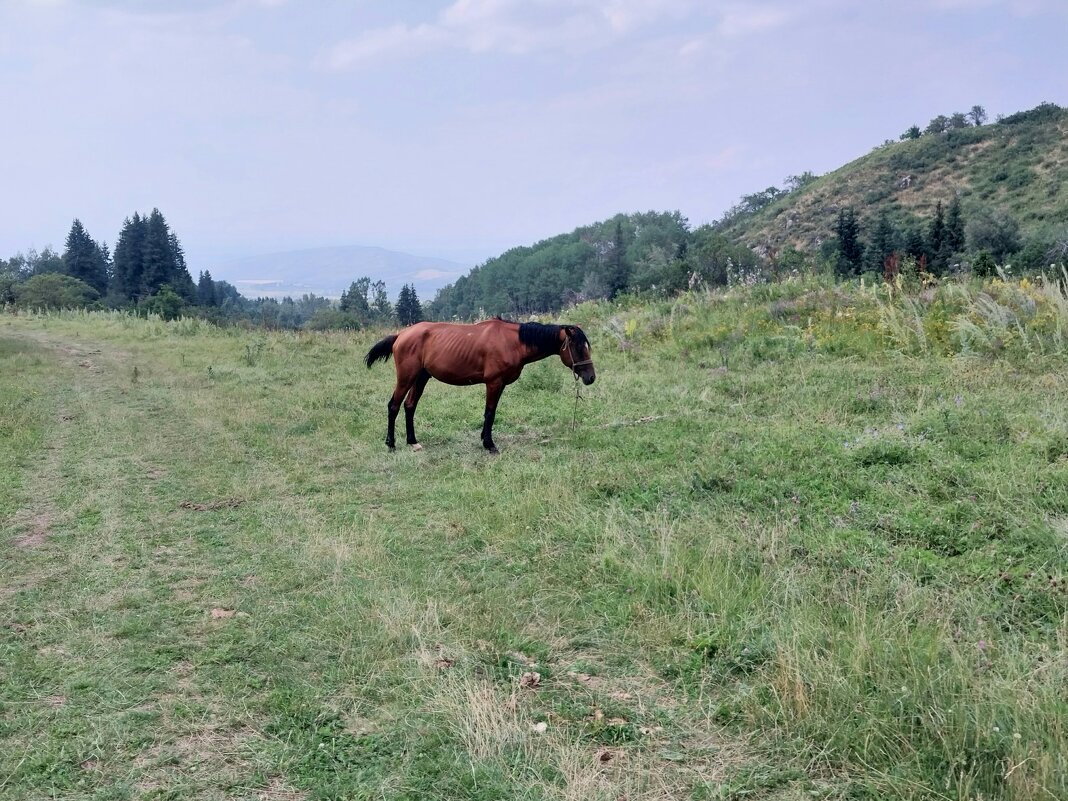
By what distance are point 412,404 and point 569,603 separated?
5.26 m

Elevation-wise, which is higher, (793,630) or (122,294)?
(122,294)

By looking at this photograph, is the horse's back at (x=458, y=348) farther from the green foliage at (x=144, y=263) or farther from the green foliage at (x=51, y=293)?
the green foliage at (x=144, y=263)

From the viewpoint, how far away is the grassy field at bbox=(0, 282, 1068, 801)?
2.83m

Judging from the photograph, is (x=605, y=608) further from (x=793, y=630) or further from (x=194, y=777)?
(x=194, y=777)

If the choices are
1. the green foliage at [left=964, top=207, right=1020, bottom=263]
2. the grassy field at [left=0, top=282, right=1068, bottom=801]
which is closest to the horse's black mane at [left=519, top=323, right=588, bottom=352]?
the grassy field at [left=0, top=282, right=1068, bottom=801]

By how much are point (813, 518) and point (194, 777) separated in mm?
4188

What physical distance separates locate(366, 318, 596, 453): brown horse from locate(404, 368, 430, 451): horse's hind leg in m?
0.01

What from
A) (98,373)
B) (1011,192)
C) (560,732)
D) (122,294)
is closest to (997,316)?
(560,732)

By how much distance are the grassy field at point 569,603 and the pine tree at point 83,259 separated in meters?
76.5

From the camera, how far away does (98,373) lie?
1588cm

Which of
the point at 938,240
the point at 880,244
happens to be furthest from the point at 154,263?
the point at 938,240

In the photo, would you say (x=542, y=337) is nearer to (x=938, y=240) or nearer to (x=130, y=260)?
(x=938, y=240)

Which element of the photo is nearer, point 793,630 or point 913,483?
point 793,630

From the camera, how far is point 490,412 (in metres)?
8.71
